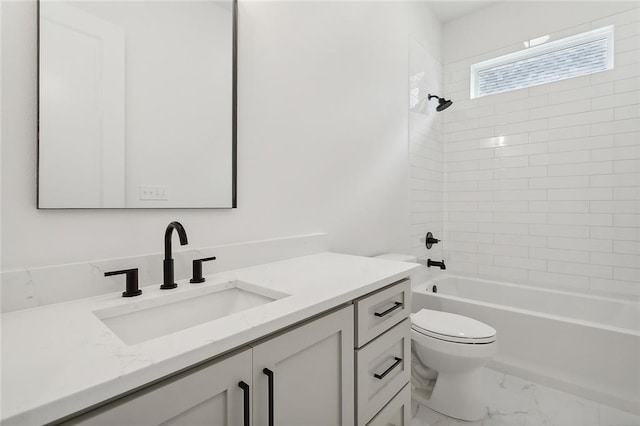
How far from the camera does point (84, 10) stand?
36.4 inches

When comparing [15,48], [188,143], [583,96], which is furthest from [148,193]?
[583,96]

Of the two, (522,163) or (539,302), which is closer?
(539,302)

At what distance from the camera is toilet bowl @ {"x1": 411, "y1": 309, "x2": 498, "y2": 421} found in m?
1.64

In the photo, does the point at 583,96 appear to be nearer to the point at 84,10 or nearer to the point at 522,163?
the point at 522,163

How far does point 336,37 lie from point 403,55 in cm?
88

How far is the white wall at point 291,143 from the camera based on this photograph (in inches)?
32.7

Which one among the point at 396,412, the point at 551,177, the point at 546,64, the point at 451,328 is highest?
the point at 546,64

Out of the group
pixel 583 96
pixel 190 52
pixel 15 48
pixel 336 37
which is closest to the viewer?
pixel 15 48

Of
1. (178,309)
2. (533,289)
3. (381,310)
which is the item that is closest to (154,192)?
(178,309)

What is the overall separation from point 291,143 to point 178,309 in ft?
3.09

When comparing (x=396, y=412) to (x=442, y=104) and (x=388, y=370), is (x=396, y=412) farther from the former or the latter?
(x=442, y=104)

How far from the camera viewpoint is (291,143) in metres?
1.57

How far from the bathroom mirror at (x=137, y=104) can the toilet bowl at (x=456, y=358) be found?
1334 mm

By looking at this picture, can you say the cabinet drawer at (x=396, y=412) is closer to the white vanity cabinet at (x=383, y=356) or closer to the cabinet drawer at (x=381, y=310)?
the white vanity cabinet at (x=383, y=356)
